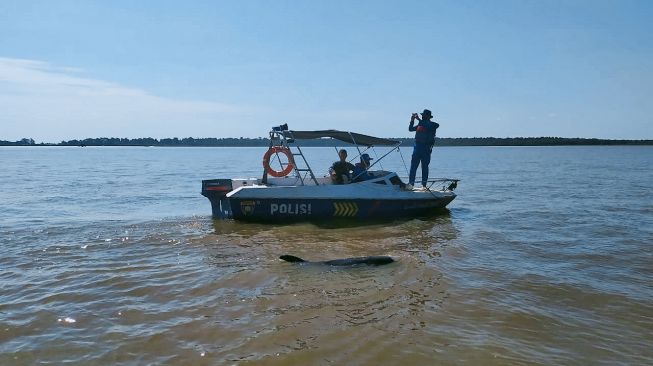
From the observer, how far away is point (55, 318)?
6160 millimetres

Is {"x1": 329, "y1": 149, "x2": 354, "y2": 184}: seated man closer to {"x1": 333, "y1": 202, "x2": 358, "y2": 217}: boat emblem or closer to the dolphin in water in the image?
{"x1": 333, "y1": 202, "x2": 358, "y2": 217}: boat emblem

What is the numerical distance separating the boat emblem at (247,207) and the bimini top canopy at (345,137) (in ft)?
7.34

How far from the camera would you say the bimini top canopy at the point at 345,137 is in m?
14.1

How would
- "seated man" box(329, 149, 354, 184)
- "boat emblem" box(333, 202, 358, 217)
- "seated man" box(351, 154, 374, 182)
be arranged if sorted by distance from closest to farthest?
"boat emblem" box(333, 202, 358, 217)
"seated man" box(329, 149, 354, 184)
"seated man" box(351, 154, 374, 182)

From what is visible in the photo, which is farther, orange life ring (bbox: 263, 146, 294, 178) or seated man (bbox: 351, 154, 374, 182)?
seated man (bbox: 351, 154, 374, 182)

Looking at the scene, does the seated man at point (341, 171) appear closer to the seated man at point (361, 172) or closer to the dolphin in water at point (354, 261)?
the seated man at point (361, 172)

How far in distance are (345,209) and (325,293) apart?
6.45 metres

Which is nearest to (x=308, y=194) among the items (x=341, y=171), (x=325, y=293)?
(x=341, y=171)

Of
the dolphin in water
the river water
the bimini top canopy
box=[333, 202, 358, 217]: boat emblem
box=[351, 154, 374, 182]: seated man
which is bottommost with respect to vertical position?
the river water

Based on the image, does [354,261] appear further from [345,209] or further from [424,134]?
[424,134]

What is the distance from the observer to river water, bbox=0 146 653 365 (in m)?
5.25

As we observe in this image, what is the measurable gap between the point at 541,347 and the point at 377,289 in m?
2.55

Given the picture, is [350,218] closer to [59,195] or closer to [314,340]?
[314,340]

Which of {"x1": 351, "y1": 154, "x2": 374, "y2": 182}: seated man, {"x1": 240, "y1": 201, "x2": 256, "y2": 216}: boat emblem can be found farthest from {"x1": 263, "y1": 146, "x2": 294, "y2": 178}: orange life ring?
{"x1": 351, "y1": 154, "x2": 374, "y2": 182}: seated man
